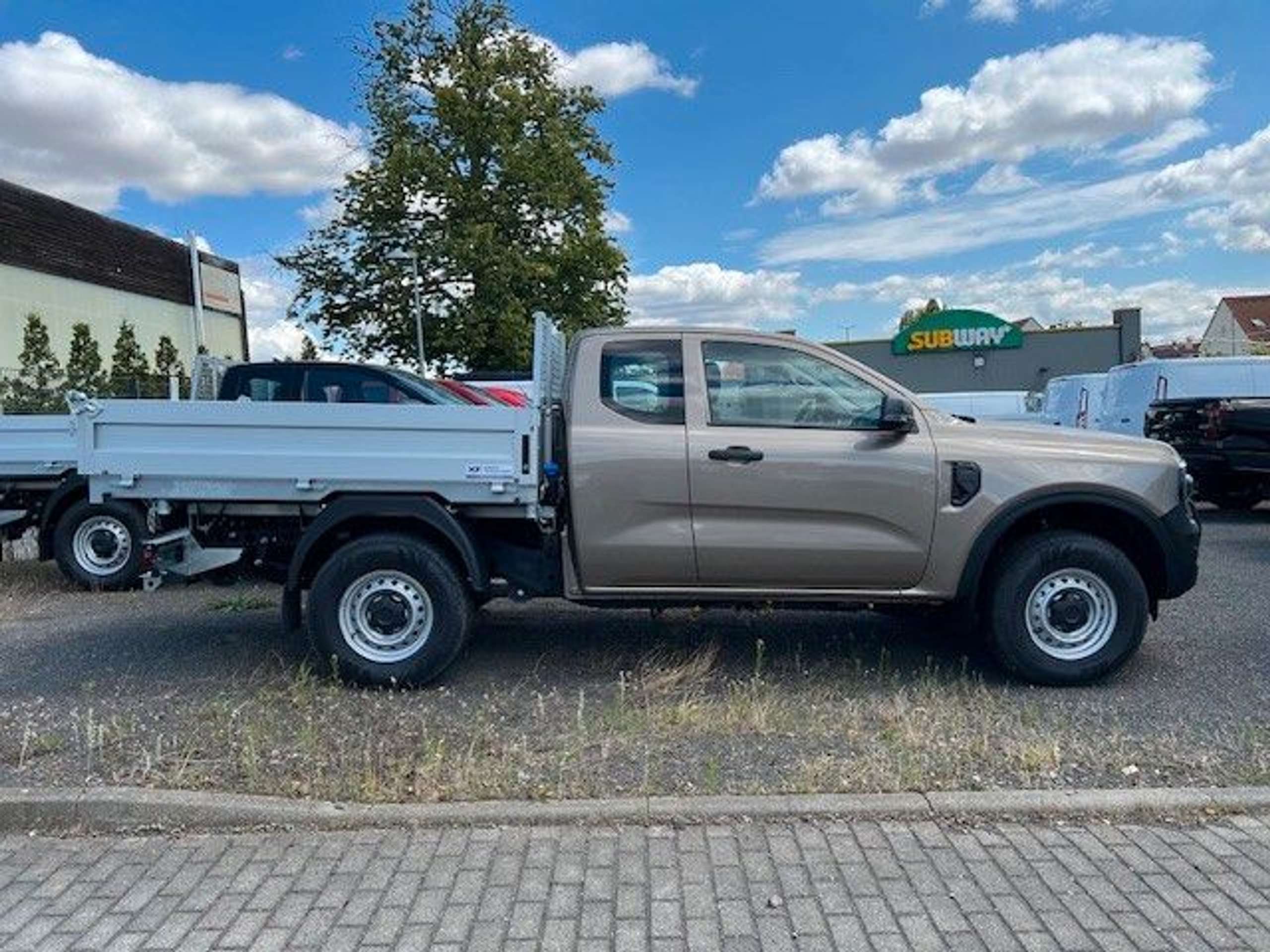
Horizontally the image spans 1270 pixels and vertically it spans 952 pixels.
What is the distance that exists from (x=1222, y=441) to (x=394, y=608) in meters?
10.4

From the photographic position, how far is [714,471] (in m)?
5.24

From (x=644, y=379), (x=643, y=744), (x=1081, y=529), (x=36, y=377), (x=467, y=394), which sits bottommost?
(x=643, y=744)

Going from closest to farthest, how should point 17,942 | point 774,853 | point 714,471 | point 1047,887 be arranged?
1. point 17,942
2. point 1047,887
3. point 774,853
4. point 714,471

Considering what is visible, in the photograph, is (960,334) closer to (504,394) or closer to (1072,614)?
(504,394)

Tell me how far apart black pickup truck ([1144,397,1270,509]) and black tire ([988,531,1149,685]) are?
639 cm

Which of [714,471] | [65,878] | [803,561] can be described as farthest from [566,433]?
[65,878]

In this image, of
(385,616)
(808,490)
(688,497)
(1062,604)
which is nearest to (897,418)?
(808,490)

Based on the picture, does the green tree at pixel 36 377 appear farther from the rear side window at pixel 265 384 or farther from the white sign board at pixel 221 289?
the rear side window at pixel 265 384

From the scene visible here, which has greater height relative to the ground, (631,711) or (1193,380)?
(1193,380)

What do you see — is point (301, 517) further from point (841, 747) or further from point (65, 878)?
point (841, 747)

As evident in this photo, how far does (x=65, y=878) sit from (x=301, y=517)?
7.68 feet

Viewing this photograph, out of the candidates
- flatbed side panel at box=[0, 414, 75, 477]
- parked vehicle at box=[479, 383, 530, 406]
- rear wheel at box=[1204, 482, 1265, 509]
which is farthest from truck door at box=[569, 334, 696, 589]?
rear wheel at box=[1204, 482, 1265, 509]

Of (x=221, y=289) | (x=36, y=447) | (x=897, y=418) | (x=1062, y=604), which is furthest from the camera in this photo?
(x=221, y=289)

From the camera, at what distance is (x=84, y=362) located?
2598 centimetres
